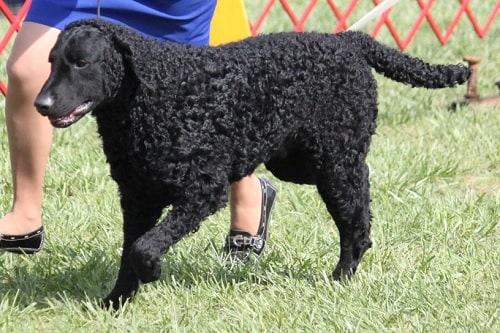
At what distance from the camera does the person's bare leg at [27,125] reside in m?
3.56

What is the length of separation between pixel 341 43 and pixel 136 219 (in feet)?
2.84

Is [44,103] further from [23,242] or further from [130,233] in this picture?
[23,242]

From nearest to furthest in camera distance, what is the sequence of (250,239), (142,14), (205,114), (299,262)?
(205,114) → (142,14) → (299,262) → (250,239)

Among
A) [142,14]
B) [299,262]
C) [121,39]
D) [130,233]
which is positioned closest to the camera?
[121,39]

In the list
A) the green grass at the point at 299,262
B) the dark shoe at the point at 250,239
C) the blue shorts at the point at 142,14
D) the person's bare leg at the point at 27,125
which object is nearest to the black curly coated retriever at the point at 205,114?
the green grass at the point at 299,262

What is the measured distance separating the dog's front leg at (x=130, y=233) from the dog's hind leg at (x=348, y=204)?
1.94 ft

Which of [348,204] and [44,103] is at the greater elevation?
[44,103]

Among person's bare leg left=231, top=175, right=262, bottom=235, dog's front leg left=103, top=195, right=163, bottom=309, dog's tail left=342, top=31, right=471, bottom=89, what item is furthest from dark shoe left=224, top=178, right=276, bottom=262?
dog's tail left=342, top=31, right=471, bottom=89

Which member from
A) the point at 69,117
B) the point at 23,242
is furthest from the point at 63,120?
the point at 23,242

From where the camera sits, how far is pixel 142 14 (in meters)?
3.53

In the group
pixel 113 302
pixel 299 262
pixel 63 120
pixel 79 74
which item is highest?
pixel 79 74

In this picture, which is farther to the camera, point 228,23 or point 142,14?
point 228,23

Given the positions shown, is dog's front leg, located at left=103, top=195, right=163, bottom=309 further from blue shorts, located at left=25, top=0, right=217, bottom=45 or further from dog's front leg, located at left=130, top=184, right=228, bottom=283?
blue shorts, located at left=25, top=0, right=217, bottom=45

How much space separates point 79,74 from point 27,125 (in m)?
0.83
